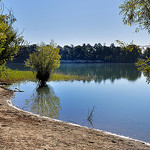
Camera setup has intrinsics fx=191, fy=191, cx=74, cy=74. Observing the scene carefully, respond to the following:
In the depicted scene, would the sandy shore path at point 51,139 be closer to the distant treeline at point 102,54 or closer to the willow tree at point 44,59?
the willow tree at point 44,59

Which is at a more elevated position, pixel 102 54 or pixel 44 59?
pixel 102 54

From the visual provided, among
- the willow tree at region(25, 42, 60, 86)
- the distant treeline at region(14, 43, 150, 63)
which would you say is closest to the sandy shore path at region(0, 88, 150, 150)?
the willow tree at region(25, 42, 60, 86)

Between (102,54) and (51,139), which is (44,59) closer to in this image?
(51,139)

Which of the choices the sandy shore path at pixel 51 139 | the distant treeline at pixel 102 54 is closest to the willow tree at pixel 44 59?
the sandy shore path at pixel 51 139

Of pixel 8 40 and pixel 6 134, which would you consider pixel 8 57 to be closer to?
pixel 8 40

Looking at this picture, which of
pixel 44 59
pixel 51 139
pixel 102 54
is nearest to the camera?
pixel 51 139

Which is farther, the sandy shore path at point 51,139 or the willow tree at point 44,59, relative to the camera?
the willow tree at point 44,59

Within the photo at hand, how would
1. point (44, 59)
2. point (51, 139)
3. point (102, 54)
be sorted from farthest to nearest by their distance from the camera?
point (102, 54) → point (44, 59) → point (51, 139)

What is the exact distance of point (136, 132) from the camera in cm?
1077

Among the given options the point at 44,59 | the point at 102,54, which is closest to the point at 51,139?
the point at 44,59

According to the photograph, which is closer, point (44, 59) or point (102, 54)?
point (44, 59)

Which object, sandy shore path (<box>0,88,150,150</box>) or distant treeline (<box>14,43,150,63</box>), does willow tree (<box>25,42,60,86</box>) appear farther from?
distant treeline (<box>14,43,150,63</box>)

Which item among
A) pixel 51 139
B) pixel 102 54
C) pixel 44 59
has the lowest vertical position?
pixel 51 139

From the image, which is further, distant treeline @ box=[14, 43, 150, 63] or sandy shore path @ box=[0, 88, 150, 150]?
distant treeline @ box=[14, 43, 150, 63]
